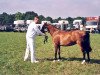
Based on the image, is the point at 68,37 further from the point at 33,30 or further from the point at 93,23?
the point at 93,23

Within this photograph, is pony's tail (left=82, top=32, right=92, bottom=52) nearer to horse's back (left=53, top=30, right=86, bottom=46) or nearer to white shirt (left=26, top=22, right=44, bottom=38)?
horse's back (left=53, top=30, right=86, bottom=46)

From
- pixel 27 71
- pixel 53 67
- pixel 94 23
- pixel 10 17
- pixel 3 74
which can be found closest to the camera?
pixel 3 74

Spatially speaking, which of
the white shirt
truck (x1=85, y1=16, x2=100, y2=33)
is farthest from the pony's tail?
truck (x1=85, y1=16, x2=100, y2=33)

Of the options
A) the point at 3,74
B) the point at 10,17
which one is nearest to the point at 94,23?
the point at 3,74

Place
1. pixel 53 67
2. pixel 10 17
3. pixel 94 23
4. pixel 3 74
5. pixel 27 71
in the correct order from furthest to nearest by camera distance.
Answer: pixel 10 17 < pixel 94 23 < pixel 53 67 < pixel 27 71 < pixel 3 74

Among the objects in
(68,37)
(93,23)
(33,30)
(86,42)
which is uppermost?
(33,30)

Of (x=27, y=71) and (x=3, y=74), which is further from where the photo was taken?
(x=27, y=71)

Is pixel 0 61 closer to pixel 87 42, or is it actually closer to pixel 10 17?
pixel 87 42

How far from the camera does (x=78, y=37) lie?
1548 cm

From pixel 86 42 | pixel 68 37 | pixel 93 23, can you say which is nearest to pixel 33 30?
pixel 68 37

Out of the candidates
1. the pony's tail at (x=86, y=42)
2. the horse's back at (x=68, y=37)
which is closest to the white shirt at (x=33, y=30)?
the horse's back at (x=68, y=37)

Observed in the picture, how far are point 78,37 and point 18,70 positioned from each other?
3.77 m

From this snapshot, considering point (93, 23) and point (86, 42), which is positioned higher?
point (86, 42)

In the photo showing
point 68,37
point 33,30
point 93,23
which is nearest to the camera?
point 33,30
